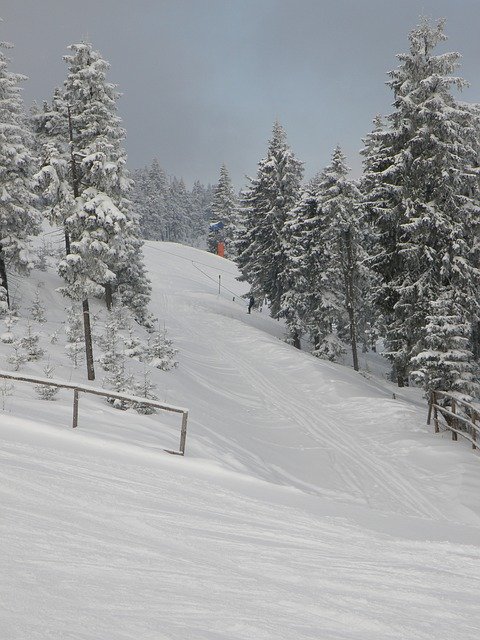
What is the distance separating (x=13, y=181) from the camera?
2614 centimetres

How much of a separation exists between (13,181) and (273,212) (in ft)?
64.7

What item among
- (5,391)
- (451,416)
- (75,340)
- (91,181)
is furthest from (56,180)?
(451,416)

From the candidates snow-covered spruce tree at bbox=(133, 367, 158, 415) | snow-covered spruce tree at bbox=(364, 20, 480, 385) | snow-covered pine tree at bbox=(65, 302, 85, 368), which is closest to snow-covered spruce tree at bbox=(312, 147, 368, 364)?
snow-covered spruce tree at bbox=(364, 20, 480, 385)

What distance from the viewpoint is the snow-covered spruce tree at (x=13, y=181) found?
25.6m

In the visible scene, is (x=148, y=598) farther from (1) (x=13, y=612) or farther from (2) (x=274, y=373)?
(2) (x=274, y=373)

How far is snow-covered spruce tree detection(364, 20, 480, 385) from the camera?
2095 centimetres

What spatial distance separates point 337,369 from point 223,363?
7181 millimetres

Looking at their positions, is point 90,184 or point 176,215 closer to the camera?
point 90,184

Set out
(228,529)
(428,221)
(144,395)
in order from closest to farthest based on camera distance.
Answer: (228,529)
(144,395)
(428,221)

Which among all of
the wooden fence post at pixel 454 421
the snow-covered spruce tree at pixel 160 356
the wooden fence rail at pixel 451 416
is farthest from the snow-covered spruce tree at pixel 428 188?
the snow-covered spruce tree at pixel 160 356

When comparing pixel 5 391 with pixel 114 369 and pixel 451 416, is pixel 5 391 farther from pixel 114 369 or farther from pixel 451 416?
pixel 451 416

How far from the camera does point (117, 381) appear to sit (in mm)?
17266

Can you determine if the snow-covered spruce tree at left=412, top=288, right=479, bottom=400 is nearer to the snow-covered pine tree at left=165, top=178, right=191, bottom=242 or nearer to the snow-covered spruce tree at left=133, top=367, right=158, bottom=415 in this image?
the snow-covered spruce tree at left=133, top=367, right=158, bottom=415

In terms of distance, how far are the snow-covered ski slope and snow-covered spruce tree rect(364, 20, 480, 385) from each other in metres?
5.72
